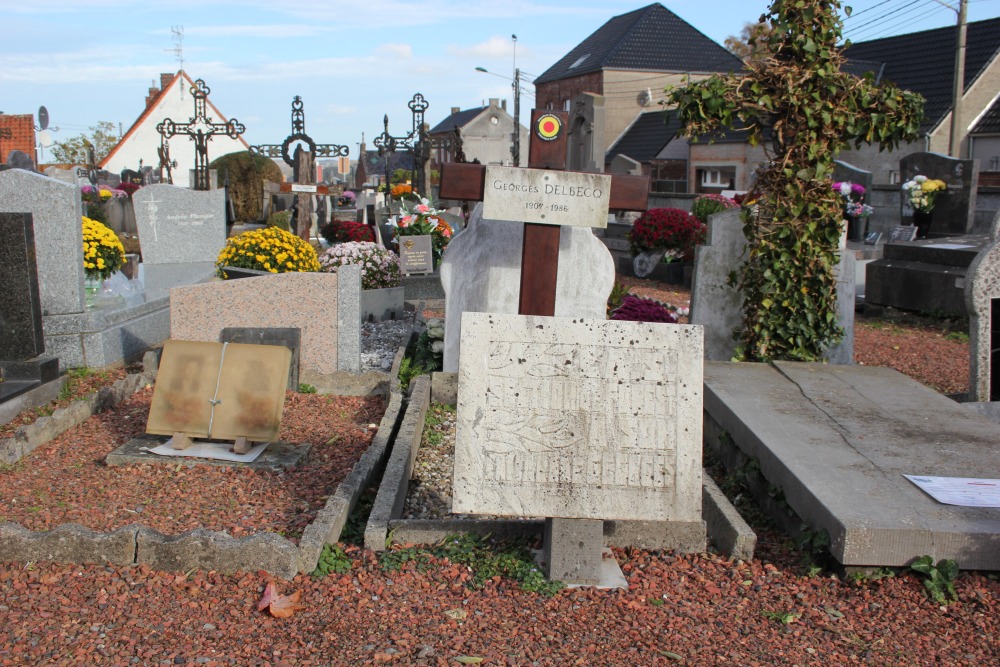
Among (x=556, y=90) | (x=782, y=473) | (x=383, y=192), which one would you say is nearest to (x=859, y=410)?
(x=782, y=473)

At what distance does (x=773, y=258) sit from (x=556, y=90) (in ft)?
141

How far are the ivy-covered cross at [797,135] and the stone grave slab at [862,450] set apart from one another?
16.3 inches

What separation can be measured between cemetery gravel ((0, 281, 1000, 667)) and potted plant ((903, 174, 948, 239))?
10.4 meters

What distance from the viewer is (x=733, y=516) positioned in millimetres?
3908

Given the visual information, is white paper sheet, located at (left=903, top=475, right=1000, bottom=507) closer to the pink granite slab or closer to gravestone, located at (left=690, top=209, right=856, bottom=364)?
gravestone, located at (left=690, top=209, right=856, bottom=364)

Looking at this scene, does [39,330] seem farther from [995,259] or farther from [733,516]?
[995,259]

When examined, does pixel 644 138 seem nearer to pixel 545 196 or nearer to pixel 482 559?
pixel 545 196

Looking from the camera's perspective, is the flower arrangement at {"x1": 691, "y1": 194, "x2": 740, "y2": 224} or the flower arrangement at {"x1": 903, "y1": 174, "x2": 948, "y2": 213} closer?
the flower arrangement at {"x1": 903, "y1": 174, "x2": 948, "y2": 213}

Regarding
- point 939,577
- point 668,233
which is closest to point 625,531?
point 939,577

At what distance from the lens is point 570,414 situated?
11.1 ft

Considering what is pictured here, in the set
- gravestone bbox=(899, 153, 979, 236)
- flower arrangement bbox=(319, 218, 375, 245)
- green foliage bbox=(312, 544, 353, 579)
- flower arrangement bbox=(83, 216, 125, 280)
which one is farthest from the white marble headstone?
gravestone bbox=(899, 153, 979, 236)

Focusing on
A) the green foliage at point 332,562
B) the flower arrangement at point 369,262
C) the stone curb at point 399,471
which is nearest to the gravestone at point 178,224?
the flower arrangement at point 369,262

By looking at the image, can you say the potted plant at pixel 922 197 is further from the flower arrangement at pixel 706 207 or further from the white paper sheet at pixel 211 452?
the white paper sheet at pixel 211 452

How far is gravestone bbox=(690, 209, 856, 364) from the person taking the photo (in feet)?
22.8
